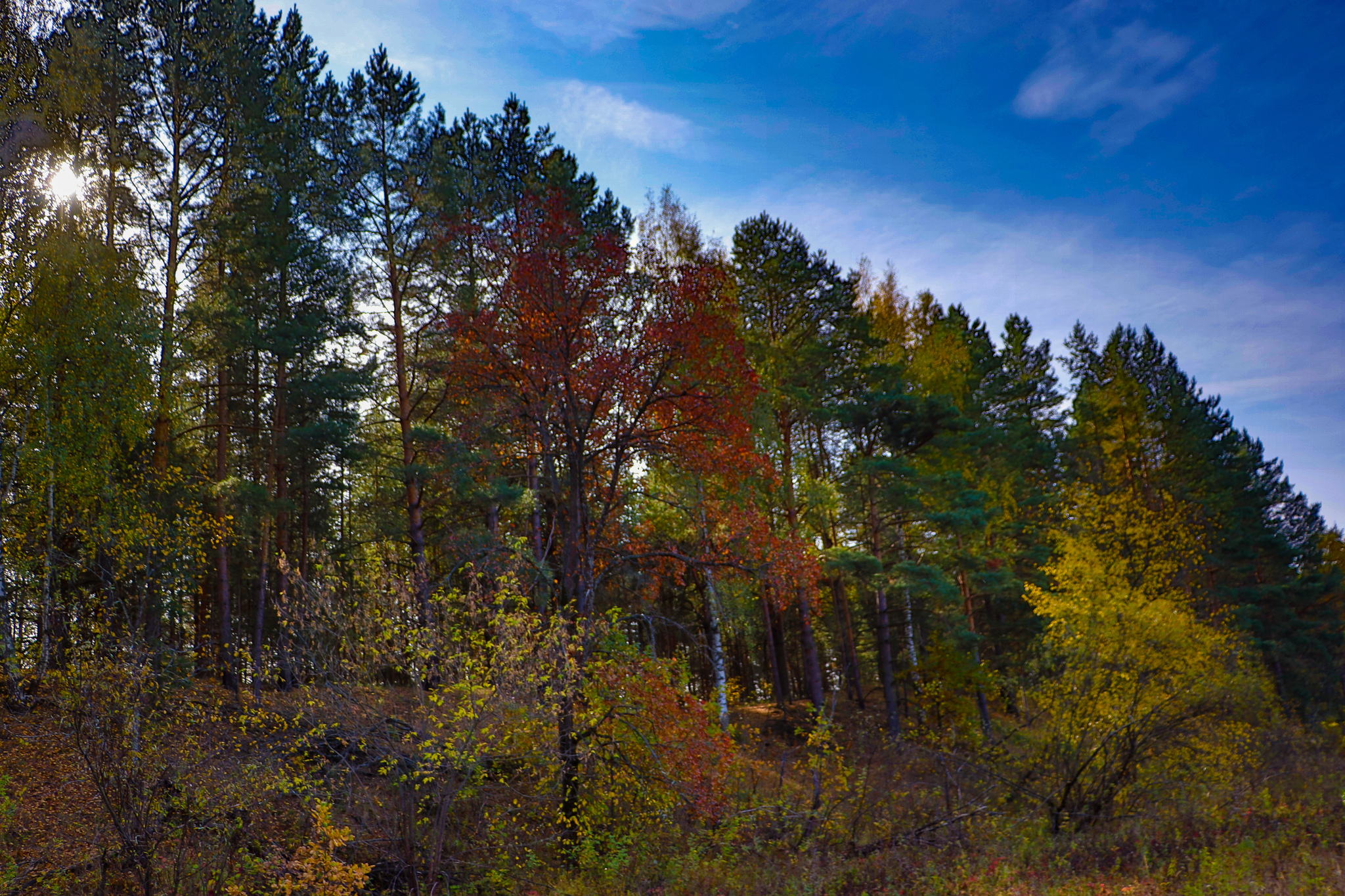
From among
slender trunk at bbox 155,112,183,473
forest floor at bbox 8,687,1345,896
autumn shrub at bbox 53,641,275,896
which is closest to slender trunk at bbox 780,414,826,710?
forest floor at bbox 8,687,1345,896

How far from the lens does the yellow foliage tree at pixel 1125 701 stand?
11.9m

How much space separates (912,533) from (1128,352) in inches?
628

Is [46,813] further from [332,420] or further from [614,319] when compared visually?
[614,319]

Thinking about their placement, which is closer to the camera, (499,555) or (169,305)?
(499,555)

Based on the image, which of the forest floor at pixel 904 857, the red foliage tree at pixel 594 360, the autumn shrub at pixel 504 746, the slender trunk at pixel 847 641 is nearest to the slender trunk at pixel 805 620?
the slender trunk at pixel 847 641

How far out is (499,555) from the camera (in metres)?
11.9

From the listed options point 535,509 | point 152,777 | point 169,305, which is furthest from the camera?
point 535,509

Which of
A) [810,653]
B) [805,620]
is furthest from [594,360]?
[810,653]

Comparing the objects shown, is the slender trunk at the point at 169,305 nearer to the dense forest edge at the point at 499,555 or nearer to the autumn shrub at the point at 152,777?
the dense forest edge at the point at 499,555

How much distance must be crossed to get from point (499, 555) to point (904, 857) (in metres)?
7.38

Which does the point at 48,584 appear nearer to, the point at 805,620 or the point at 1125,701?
the point at 805,620

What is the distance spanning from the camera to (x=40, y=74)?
527 inches

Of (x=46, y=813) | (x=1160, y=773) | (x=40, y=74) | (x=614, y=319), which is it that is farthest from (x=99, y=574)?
(x=1160, y=773)

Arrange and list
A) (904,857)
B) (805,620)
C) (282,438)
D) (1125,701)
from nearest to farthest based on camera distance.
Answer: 1. (904,857)
2. (1125,701)
3. (282,438)
4. (805,620)
